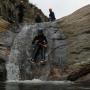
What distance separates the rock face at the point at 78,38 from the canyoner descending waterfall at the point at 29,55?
460mm

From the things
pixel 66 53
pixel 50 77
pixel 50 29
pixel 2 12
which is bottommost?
pixel 50 77

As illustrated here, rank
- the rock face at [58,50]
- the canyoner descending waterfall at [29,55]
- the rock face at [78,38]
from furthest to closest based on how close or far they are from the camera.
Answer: the canyoner descending waterfall at [29,55] < the rock face at [58,50] < the rock face at [78,38]

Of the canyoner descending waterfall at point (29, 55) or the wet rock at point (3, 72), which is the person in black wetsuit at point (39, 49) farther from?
the wet rock at point (3, 72)

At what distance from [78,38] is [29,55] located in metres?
3.55

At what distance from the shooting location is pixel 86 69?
22.9 metres

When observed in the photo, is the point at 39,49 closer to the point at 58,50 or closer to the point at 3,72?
the point at 58,50

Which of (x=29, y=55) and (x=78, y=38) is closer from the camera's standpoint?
(x=78, y=38)

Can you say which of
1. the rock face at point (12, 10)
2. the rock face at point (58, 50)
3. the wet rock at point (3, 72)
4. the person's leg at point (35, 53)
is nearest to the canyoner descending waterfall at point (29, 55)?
the rock face at point (58, 50)

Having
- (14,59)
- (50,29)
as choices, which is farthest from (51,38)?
(14,59)

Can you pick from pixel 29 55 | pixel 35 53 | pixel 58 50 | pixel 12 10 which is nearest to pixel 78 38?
pixel 58 50

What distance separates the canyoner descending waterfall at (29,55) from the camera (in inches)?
944

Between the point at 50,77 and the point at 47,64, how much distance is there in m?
1.23

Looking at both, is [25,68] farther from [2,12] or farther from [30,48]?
[2,12]

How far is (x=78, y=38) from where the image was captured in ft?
83.0
